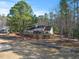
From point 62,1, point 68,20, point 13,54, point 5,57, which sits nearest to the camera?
point 5,57

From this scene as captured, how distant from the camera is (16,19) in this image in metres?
39.6

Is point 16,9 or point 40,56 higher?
point 16,9

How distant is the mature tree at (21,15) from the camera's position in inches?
1515

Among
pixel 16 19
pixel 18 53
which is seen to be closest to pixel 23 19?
pixel 16 19

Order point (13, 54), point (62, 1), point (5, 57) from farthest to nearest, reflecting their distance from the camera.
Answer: point (62, 1) → point (13, 54) → point (5, 57)

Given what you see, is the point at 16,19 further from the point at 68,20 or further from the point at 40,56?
the point at 40,56

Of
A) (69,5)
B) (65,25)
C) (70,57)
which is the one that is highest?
(69,5)

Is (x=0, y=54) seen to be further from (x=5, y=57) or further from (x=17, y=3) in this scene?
(x=17, y=3)

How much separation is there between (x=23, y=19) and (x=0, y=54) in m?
23.6

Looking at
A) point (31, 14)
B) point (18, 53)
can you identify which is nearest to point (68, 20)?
point (31, 14)

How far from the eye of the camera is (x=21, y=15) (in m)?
38.5

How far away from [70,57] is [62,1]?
15704 millimetres

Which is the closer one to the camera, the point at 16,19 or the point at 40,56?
the point at 40,56

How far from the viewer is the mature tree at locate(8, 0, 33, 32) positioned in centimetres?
3847
